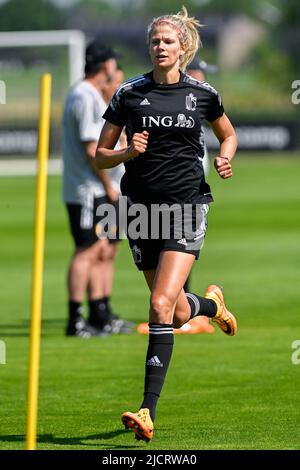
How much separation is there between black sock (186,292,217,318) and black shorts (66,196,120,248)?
11.2 ft

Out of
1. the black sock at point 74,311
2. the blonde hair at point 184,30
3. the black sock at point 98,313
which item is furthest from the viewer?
the black sock at point 98,313

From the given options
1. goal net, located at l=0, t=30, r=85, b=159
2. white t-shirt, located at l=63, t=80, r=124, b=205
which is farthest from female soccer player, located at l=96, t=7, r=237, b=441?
goal net, located at l=0, t=30, r=85, b=159

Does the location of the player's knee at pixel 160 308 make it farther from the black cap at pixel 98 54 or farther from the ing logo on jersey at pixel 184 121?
the black cap at pixel 98 54

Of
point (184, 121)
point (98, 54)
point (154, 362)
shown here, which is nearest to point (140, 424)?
point (154, 362)

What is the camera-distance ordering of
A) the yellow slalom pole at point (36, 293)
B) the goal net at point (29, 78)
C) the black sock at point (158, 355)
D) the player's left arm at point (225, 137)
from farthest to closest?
the goal net at point (29, 78)
the player's left arm at point (225, 137)
the black sock at point (158, 355)
the yellow slalom pole at point (36, 293)

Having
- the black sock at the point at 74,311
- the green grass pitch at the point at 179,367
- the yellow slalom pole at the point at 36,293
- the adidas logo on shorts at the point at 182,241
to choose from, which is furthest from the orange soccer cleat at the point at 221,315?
the black sock at the point at 74,311

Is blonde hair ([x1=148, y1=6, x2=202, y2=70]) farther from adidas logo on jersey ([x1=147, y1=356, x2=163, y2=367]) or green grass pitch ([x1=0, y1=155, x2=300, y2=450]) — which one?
green grass pitch ([x1=0, y1=155, x2=300, y2=450])

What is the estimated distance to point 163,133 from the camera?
7922 millimetres

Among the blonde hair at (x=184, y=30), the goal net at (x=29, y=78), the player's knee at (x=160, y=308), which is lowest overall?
the goal net at (x=29, y=78)

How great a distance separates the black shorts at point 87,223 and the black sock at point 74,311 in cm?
60

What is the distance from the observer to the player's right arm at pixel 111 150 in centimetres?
768

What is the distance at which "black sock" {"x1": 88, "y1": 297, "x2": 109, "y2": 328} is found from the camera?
12.7 metres

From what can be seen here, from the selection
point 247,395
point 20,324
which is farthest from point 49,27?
point 247,395
